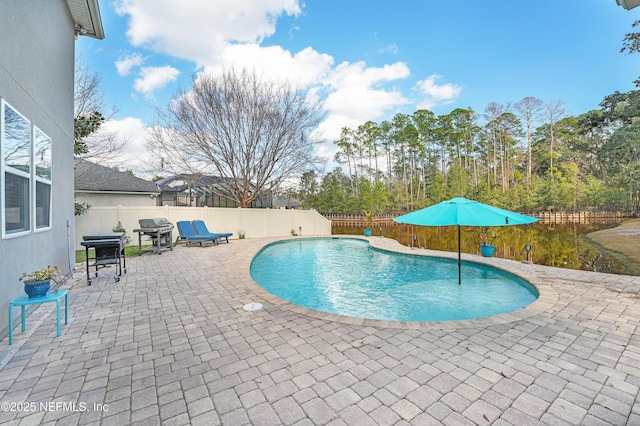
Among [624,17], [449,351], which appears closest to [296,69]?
[624,17]

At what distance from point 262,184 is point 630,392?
549 inches

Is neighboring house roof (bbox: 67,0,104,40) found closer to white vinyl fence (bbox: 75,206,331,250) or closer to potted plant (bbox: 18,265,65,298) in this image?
white vinyl fence (bbox: 75,206,331,250)

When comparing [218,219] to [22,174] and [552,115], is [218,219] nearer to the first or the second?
[22,174]

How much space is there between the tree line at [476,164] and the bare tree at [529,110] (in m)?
0.09

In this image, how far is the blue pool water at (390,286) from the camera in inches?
197

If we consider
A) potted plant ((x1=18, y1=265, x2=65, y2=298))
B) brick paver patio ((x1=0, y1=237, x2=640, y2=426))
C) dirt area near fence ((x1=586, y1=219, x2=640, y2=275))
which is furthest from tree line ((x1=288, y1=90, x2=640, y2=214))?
potted plant ((x1=18, y1=265, x2=65, y2=298))

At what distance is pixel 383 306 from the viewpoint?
520 centimetres

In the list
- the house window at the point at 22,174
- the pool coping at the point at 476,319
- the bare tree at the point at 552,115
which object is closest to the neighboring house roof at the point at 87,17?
the house window at the point at 22,174

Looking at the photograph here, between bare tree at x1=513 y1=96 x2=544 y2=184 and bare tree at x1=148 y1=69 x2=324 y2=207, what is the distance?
27637 mm

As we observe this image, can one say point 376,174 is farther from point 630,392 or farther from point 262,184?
point 630,392

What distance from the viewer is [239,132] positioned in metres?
13.3

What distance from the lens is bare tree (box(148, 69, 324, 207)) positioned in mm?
12531

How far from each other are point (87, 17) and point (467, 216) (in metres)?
9.36

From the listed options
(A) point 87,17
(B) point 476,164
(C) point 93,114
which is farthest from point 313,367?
(B) point 476,164
